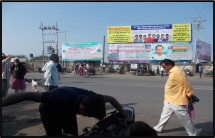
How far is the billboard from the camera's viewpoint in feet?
106

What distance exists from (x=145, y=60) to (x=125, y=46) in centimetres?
360

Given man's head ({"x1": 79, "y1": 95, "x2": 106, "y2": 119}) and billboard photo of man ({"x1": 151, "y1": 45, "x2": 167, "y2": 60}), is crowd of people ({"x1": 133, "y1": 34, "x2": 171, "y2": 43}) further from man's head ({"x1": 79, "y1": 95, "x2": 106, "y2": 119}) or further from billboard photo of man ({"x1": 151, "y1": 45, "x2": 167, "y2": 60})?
man's head ({"x1": 79, "y1": 95, "x2": 106, "y2": 119})

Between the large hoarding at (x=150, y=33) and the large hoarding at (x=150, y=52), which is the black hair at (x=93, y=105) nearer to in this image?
the large hoarding at (x=150, y=52)

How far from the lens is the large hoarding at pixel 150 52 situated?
94.4 feet

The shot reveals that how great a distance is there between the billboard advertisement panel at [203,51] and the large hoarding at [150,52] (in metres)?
1.90

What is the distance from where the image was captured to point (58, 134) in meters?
2.32

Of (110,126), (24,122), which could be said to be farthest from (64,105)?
(24,122)

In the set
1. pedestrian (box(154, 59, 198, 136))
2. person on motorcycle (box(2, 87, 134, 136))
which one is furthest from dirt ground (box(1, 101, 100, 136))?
person on motorcycle (box(2, 87, 134, 136))

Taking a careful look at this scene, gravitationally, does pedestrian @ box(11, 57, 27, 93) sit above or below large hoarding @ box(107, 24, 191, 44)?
below

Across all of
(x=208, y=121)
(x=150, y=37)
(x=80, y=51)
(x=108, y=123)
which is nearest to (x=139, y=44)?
(x=150, y=37)

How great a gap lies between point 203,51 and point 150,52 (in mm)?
8249

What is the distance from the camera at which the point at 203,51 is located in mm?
31406

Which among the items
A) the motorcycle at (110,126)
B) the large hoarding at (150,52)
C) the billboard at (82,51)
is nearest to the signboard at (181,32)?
the large hoarding at (150,52)

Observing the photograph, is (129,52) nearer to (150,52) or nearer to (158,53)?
(150,52)
